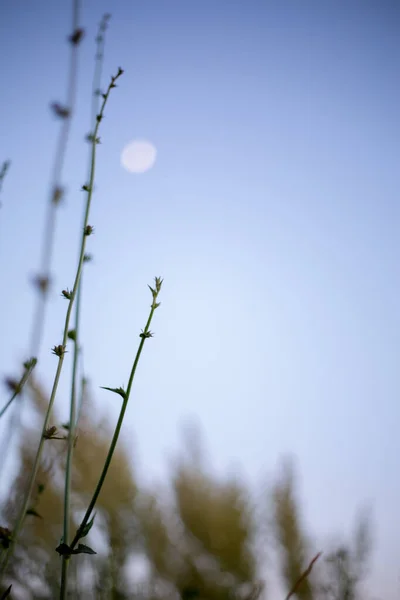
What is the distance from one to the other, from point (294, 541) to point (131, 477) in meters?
7.48

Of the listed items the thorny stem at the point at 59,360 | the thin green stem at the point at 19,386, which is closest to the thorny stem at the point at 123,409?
the thorny stem at the point at 59,360

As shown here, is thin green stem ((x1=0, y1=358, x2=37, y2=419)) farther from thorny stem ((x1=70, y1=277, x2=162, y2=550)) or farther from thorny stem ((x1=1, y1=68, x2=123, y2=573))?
thorny stem ((x1=70, y1=277, x2=162, y2=550))

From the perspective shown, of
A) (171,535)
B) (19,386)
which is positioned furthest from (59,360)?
(171,535)

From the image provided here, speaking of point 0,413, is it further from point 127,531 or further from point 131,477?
point 131,477

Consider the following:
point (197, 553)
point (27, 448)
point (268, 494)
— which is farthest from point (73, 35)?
point (197, 553)

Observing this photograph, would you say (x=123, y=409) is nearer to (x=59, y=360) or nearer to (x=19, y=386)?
(x=59, y=360)

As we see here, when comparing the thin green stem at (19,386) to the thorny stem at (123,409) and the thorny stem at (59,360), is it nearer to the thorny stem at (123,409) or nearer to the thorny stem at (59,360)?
the thorny stem at (59,360)

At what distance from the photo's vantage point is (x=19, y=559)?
9.72 ft

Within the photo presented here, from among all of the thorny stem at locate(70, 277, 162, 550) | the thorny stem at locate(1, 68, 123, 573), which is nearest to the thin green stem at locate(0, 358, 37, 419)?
the thorny stem at locate(1, 68, 123, 573)

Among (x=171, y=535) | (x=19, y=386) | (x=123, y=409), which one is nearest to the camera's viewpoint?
(x=123, y=409)

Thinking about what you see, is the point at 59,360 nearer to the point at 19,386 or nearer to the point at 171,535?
the point at 19,386

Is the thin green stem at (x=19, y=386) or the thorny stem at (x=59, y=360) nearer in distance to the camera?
the thorny stem at (x=59, y=360)

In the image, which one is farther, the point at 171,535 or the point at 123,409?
the point at 171,535

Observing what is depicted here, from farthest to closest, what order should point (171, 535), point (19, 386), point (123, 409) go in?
point (171, 535) → point (19, 386) → point (123, 409)
